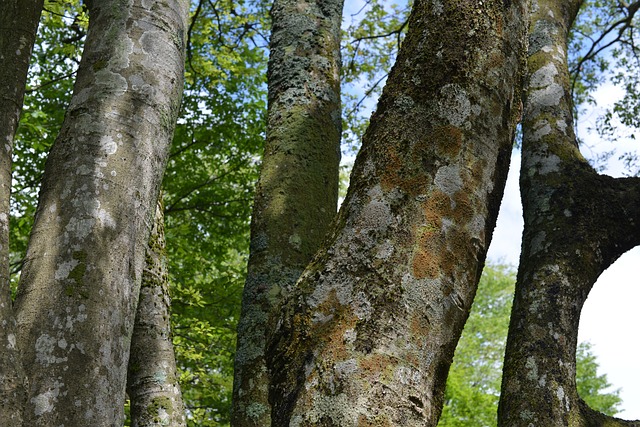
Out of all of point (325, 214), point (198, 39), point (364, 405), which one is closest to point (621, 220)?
point (325, 214)

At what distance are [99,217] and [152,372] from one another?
2.33 m

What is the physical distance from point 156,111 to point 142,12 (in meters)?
0.51

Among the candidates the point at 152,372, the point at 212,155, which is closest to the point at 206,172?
the point at 212,155

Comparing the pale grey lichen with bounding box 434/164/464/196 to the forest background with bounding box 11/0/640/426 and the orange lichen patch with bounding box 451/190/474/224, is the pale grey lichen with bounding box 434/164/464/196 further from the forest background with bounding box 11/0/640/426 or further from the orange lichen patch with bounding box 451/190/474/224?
the forest background with bounding box 11/0/640/426

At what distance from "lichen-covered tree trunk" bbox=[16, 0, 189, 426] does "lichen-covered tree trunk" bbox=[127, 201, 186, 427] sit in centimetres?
204

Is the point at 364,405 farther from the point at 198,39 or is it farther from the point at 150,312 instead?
the point at 198,39

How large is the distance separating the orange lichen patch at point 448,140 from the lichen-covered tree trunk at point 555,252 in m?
2.14

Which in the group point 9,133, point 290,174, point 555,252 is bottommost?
point 9,133

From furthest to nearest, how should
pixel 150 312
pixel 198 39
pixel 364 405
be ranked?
1. pixel 198 39
2. pixel 150 312
3. pixel 364 405

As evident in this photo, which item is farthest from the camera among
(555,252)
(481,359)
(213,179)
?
(481,359)

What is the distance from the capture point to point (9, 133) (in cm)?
271

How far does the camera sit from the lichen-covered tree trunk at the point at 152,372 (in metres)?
4.65

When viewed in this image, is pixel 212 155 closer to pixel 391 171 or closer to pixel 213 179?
pixel 213 179

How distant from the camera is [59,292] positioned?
2.48 metres
